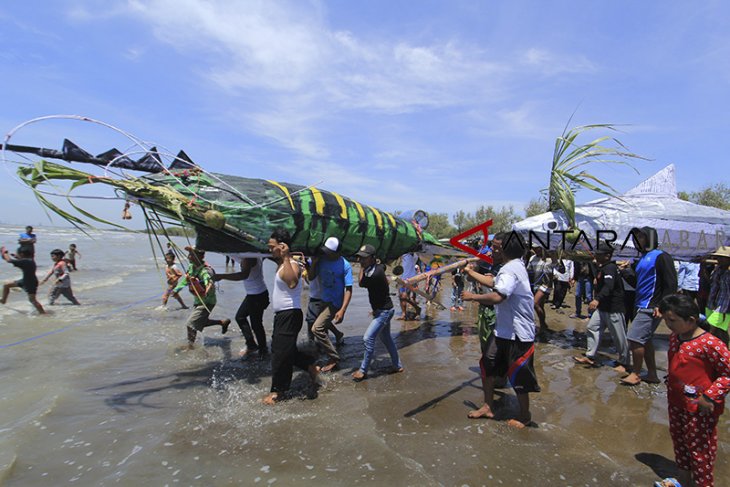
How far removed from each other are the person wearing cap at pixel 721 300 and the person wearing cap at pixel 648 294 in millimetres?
854

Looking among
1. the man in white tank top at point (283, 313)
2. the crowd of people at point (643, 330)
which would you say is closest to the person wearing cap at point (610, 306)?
the crowd of people at point (643, 330)

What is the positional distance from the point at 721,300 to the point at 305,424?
5432 millimetres

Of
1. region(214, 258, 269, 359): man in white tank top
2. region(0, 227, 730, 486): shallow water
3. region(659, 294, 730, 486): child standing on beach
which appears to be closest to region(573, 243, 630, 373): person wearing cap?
region(0, 227, 730, 486): shallow water

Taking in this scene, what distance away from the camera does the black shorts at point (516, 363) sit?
379cm

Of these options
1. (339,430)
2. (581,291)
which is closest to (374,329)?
(339,430)

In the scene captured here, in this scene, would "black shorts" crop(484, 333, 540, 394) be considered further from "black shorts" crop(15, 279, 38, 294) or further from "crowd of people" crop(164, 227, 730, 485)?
"black shorts" crop(15, 279, 38, 294)

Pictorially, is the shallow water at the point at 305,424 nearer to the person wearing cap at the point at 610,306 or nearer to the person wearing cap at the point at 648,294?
the person wearing cap at the point at 648,294

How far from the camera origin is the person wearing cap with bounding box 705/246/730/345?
16.5 ft

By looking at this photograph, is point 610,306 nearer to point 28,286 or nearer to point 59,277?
point 28,286

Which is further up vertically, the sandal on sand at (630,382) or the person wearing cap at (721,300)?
the person wearing cap at (721,300)

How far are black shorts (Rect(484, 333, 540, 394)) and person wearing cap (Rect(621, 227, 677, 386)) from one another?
80.5 inches

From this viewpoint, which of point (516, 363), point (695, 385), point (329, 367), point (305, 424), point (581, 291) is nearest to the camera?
point (695, 385)

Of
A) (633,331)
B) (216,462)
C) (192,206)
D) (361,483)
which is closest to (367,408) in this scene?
(361,483)

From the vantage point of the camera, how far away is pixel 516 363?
3.82 metres
